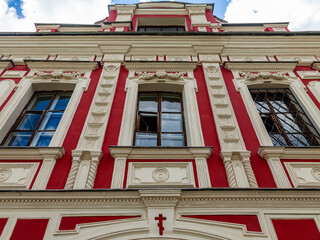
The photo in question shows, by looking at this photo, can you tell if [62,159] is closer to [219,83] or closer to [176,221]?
[176,221]

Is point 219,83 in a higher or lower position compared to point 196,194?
higher

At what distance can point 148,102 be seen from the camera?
7066mm

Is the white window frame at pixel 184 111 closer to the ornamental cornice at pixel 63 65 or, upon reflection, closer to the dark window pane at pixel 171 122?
the dark window pane at pixel 171 122

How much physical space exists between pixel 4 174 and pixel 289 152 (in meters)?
5.26

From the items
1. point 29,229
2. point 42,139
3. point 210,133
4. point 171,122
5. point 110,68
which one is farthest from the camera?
point 110,68

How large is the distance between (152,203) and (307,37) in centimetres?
820

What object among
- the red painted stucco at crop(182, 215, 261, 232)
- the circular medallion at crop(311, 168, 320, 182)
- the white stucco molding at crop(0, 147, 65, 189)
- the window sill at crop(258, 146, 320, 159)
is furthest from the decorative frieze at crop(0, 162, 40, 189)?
the circular medallion at crop(311, 168, 320, 182)

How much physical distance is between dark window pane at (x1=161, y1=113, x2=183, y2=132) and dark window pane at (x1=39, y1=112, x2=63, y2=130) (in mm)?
2570

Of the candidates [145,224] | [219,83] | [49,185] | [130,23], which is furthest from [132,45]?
[145,224]

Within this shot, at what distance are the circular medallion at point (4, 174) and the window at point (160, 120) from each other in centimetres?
247

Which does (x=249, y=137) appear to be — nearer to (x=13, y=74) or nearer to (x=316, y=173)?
(x=316, y=173)

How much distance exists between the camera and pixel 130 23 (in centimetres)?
1016

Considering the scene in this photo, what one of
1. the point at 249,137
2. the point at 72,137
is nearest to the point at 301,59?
the point at 249,137

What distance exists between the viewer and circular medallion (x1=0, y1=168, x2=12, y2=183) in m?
4.46
